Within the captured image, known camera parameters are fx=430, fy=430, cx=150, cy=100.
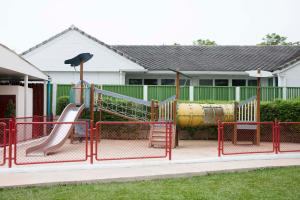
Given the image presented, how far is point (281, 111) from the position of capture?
63.4ft

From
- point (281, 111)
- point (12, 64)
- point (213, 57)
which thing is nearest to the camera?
point (12, 64)

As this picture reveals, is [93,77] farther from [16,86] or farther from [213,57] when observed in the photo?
[16,86]

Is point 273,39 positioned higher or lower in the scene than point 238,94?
higher

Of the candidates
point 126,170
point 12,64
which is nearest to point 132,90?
point 12,64

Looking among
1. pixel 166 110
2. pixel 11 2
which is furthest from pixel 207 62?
pixel 11 2

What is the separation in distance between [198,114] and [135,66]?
8740 mm

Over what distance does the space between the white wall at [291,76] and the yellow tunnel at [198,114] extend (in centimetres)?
879

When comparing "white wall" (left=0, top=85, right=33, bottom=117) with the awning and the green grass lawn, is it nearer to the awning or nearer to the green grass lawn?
the awning

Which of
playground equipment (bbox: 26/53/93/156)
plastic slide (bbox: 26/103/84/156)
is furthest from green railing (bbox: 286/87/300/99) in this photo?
plastic slide (bbox: 26/103/84/156)

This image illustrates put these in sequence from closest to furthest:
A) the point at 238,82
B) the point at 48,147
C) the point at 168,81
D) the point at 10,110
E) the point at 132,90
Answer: the point at 48,147, the point at 10,110, the point at 132,90, the point at 168,81, the point at 238,82

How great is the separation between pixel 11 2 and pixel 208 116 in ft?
34.2

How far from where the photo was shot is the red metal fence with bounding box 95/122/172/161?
14808 millimetres

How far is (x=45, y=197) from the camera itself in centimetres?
823

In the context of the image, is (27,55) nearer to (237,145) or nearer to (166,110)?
(166,110)
